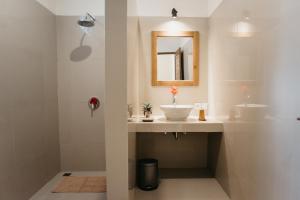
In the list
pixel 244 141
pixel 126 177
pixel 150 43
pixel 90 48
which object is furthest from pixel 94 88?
pixel 244 141

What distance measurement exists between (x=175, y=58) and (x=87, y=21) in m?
1.31

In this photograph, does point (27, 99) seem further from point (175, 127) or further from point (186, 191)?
point (186, 191)

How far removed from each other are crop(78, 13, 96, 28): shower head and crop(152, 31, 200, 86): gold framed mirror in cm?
88

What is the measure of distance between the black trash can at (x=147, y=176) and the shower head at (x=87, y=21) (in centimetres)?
200

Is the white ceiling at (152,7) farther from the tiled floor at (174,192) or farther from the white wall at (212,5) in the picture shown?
the tiled floor at (174,192)

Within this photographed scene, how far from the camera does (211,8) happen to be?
296 cm

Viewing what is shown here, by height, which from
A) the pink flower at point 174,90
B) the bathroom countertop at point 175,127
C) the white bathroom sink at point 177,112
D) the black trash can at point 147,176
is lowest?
the black trash can at point 147,176

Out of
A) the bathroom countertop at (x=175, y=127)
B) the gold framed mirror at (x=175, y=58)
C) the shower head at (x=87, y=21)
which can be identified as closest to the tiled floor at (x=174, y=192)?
the bathroom countertop at (x=175, y=127)

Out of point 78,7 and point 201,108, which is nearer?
point 201,108

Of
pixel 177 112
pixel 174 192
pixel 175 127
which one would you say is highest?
pixel 177 112

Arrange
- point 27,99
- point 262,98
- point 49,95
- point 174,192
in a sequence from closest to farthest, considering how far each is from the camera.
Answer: point 262,98 → point 27,99 → point 174,192 → point 49,95

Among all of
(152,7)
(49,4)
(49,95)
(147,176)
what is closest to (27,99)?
(49,95)

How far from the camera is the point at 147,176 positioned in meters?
2.72

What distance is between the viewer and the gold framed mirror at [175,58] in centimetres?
312
